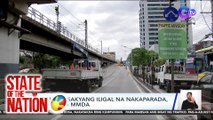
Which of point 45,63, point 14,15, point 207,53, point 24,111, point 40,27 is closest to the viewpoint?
point 24,111

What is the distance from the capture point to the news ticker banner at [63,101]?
7.88 metres

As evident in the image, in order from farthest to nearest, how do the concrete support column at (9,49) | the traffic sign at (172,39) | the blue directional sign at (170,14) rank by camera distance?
the concrete support column at (9,49) < the blue directional sign at (170,14) < the traffic sign at (172,39)

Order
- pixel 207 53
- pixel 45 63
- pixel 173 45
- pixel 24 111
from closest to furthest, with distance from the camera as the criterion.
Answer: pixel 24 111 < pixel 173 45 < pixel 207 53 < pixel 45 63

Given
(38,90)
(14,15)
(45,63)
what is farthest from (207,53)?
(45,63)

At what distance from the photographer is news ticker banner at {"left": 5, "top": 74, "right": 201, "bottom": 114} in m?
7.88

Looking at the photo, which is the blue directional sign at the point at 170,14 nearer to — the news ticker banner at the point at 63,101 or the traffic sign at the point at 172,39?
the traffic sign at the point at 172,39

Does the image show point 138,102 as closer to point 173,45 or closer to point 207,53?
point 173,45

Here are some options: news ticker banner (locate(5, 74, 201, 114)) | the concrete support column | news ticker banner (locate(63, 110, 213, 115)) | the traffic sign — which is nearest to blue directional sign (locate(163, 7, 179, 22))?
the traffic sign

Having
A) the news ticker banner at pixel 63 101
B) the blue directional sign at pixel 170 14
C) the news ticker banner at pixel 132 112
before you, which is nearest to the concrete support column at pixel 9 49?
the news ticker banner at pixel 63 101

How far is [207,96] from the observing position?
7.97 meters

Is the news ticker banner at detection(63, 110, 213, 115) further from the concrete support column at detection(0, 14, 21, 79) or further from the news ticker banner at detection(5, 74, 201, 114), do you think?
the concrete support column at detection(0, 14, 21, 79)

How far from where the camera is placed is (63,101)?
794 centimetres

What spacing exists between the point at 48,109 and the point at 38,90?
1.77 ft

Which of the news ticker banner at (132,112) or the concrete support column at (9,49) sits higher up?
the concrete support column at (9,49)
